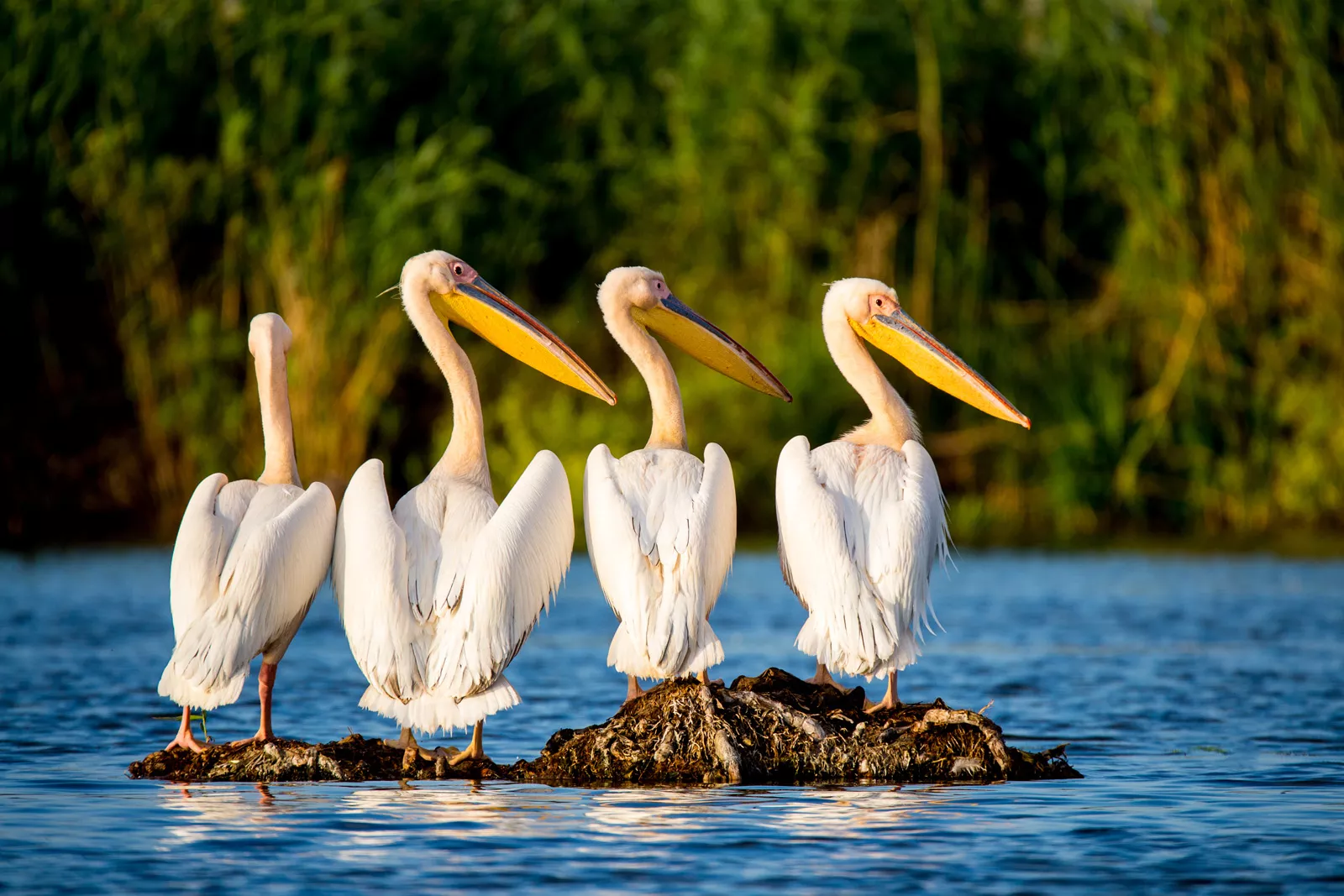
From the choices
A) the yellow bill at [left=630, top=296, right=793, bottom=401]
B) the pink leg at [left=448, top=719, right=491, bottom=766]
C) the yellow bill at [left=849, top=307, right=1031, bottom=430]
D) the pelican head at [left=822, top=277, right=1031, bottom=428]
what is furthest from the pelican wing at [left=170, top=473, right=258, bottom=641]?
the yellow bill at [left=849, top=307, right=1031, bottom=430]

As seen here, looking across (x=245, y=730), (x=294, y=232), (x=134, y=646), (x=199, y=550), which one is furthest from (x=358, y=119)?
(x=199, y=550)

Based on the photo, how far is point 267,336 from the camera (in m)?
7.29

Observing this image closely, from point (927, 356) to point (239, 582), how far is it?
2.68 m

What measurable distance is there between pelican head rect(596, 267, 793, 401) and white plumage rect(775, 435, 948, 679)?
2.73 ft

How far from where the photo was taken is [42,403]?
15617 mm

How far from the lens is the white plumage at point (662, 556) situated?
6.44 m

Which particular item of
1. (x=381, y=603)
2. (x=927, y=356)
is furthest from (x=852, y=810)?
(x=927, y=356)

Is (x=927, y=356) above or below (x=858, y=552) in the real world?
above

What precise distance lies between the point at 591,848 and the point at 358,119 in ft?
35.6

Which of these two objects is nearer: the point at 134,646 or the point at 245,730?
the point at 245,730

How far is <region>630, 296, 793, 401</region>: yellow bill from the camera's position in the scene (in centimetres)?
760

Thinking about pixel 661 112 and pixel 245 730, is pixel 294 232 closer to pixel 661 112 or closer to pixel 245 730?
pixel 661 112

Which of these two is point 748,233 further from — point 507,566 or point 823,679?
point 507,566

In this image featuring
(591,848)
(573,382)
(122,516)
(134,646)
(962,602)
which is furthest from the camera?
(122,516)
